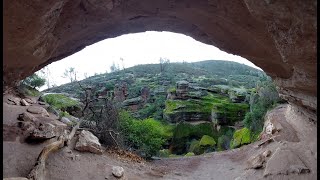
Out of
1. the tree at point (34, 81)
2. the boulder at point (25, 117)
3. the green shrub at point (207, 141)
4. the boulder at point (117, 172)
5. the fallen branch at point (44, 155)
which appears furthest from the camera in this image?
the green shrub at point (207, 141)

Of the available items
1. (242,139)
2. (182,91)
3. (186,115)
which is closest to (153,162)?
(242,139)

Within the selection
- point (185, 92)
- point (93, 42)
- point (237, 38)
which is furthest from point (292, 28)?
point (185, 92)

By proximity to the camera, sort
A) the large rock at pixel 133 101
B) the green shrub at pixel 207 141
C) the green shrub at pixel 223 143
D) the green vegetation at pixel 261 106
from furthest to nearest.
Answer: the large rock at pixel 133 101, the green shrub at pixel 207 141, the green shrub at pixel 223 143, the green vegetation at pixel 261 106

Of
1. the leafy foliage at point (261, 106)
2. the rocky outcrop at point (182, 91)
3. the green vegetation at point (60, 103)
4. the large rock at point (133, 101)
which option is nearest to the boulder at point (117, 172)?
the green vegetation at point (60, 103)

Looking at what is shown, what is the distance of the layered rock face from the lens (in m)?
4.25

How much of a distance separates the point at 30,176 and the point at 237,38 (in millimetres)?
6953

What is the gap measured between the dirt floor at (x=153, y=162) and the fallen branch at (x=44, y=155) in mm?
211

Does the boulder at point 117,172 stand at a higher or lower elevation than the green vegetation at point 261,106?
lower

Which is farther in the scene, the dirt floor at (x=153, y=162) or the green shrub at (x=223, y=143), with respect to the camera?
the green shrub at (x=223, y=143)

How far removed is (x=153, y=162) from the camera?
47.5 ft

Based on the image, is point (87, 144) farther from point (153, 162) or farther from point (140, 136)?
point (140, 136)

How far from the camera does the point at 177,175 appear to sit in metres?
12.5

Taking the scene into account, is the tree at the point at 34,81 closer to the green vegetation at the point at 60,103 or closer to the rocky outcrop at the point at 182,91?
the green vegetation at the point at 60,103

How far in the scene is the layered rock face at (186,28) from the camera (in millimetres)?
4254
